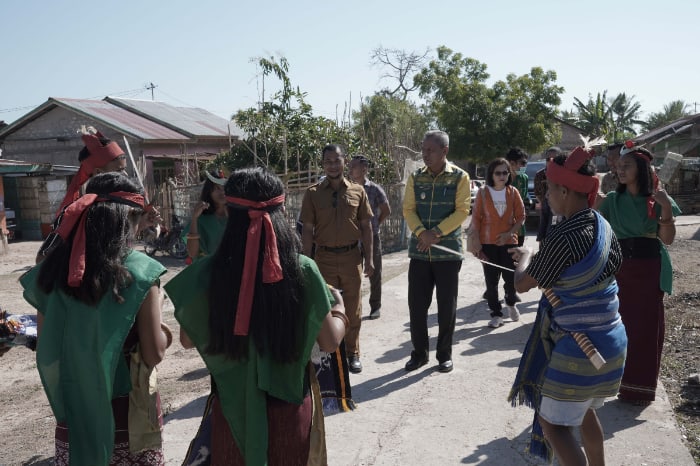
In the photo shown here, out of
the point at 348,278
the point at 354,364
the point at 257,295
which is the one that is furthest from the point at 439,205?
the point at 257,295

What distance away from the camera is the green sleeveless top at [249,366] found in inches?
90.8

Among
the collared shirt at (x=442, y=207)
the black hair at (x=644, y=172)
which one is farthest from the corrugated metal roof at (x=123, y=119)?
the black hair at (x=644, y=172)

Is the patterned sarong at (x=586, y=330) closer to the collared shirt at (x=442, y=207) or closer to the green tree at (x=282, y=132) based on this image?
the collared shirt at (x=442, y=207)

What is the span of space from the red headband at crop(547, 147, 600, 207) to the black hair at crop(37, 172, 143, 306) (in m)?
2.02

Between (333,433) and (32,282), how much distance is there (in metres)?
2.50

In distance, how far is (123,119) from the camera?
23.5m

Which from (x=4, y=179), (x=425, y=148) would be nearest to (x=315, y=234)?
(x=425, y=148)

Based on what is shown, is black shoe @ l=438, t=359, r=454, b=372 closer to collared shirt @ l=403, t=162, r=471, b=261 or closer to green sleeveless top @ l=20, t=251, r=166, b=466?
collared shirt @ l=403, t=162, r=471, b=261

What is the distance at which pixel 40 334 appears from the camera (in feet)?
8.00

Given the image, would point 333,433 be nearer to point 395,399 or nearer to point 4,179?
point 395,399

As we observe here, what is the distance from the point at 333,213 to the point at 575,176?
2.72 meters

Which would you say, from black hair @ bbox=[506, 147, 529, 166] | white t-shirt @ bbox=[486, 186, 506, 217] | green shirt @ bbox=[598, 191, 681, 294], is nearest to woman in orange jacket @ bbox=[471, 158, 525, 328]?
white t-shirt @ bbox=[486, 186, 506, 217]

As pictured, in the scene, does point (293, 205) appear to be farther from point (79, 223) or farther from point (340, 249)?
point (79, 223)

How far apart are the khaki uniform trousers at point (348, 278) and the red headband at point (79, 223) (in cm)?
304
